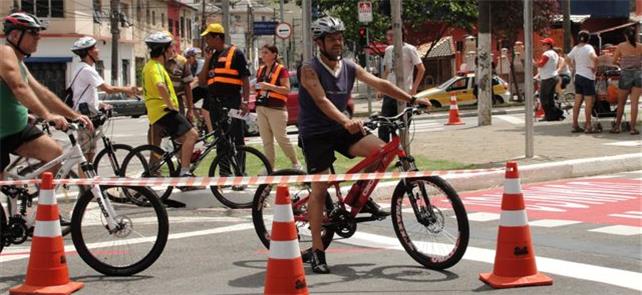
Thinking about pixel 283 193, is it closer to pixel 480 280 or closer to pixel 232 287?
pixel 232 287

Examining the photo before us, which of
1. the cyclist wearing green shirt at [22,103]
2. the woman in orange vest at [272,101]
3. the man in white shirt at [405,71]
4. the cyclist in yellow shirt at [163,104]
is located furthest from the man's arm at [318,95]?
the man in white shirt at [405,71]

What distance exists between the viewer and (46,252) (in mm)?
5629

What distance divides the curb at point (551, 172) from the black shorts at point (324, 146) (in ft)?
11.7

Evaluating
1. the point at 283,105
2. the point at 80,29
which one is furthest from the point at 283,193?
the point at 80,29

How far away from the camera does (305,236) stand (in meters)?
6.73

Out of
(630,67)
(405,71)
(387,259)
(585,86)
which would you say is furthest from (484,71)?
(387,259)

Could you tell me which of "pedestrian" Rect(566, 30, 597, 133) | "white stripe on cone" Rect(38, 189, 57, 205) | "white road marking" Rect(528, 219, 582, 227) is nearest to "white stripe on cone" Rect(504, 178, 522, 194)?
"white road marking" Rect(528, 219, 582, 227)

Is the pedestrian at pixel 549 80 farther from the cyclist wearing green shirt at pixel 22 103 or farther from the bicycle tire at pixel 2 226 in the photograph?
the bicycle tire at pixel 2 226

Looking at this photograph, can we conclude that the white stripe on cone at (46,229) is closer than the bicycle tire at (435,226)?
Yes

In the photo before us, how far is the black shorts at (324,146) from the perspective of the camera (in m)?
6.34

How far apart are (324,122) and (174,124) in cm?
372

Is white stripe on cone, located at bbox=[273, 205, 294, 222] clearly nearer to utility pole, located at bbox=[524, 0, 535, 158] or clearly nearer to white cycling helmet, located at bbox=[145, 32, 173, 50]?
white cycling helmet, located at bbox=[145, 32, 173, 50]

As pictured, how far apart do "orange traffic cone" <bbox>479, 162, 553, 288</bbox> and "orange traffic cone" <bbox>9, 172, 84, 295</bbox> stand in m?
2.72

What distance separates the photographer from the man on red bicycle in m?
6.20
